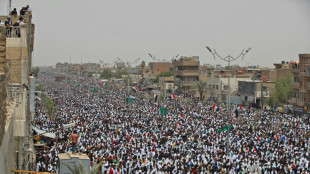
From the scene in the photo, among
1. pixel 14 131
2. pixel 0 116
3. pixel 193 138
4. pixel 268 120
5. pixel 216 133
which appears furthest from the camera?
pixel 268 120

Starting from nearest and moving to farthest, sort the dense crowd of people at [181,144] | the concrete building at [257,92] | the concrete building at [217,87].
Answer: the dense crowd of people at [181,144]
the concrete building at [257,92]
the concrete building at [217,87]

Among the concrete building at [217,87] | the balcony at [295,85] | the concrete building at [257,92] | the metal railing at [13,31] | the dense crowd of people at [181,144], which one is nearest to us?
the metal railing at [13,31]

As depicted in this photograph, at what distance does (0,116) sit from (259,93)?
168 feet

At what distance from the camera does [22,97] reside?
14039 millimetres

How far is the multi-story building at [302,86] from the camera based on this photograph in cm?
4341

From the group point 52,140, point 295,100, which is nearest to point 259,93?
point 295,100

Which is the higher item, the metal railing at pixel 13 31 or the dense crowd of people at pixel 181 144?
the metal railing at pixel 13 31

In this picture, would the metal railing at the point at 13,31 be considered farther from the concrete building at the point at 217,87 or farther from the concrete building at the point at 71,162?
the concrete building at the point at 217,87

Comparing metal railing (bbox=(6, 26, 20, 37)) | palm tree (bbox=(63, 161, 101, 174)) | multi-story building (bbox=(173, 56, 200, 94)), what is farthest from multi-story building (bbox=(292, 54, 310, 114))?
palm tree (bbox=(63, 161, 101, 174))

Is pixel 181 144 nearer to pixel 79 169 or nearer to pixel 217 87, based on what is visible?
pixel 79 169

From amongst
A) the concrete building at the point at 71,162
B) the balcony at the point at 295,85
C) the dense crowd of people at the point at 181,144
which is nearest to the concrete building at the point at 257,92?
the balcony at the point at 295,85

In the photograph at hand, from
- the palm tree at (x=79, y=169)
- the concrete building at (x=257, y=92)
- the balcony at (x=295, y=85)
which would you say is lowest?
the palm tree at (x=79, y=169)

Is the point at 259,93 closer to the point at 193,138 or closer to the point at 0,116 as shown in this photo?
the point at 193,138

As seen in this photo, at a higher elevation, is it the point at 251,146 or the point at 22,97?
the point at 22,97
